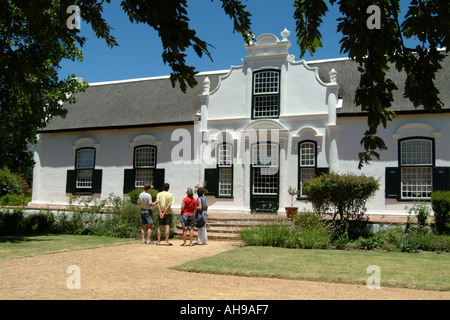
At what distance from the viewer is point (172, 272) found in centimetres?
834

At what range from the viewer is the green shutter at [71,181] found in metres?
22.0

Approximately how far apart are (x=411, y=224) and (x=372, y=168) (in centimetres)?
356

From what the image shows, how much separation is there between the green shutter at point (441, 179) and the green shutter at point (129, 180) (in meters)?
13.1

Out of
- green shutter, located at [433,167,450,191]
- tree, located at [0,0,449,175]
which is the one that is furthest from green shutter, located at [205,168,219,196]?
tree, located at [0,0,449,175]

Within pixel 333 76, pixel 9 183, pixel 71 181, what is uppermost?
pixel 333 76

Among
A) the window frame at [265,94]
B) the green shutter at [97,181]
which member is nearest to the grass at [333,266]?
the window frame at [265,94]

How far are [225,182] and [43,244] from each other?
28.5 feet

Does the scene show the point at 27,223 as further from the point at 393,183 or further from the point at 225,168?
the point at 393,183

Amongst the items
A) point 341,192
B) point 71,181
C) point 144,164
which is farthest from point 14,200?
point 341,192

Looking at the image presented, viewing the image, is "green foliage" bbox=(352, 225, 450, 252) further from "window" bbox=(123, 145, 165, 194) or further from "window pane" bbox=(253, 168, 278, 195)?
"window" bbox=(123, 145, 165, 194)

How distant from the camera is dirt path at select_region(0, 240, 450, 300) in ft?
20.6

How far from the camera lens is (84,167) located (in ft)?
71.7

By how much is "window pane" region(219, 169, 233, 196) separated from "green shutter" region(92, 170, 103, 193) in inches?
251

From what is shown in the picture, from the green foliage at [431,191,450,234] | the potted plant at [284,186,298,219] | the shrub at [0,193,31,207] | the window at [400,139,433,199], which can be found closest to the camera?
the green foliage at [431,191,450,234]
